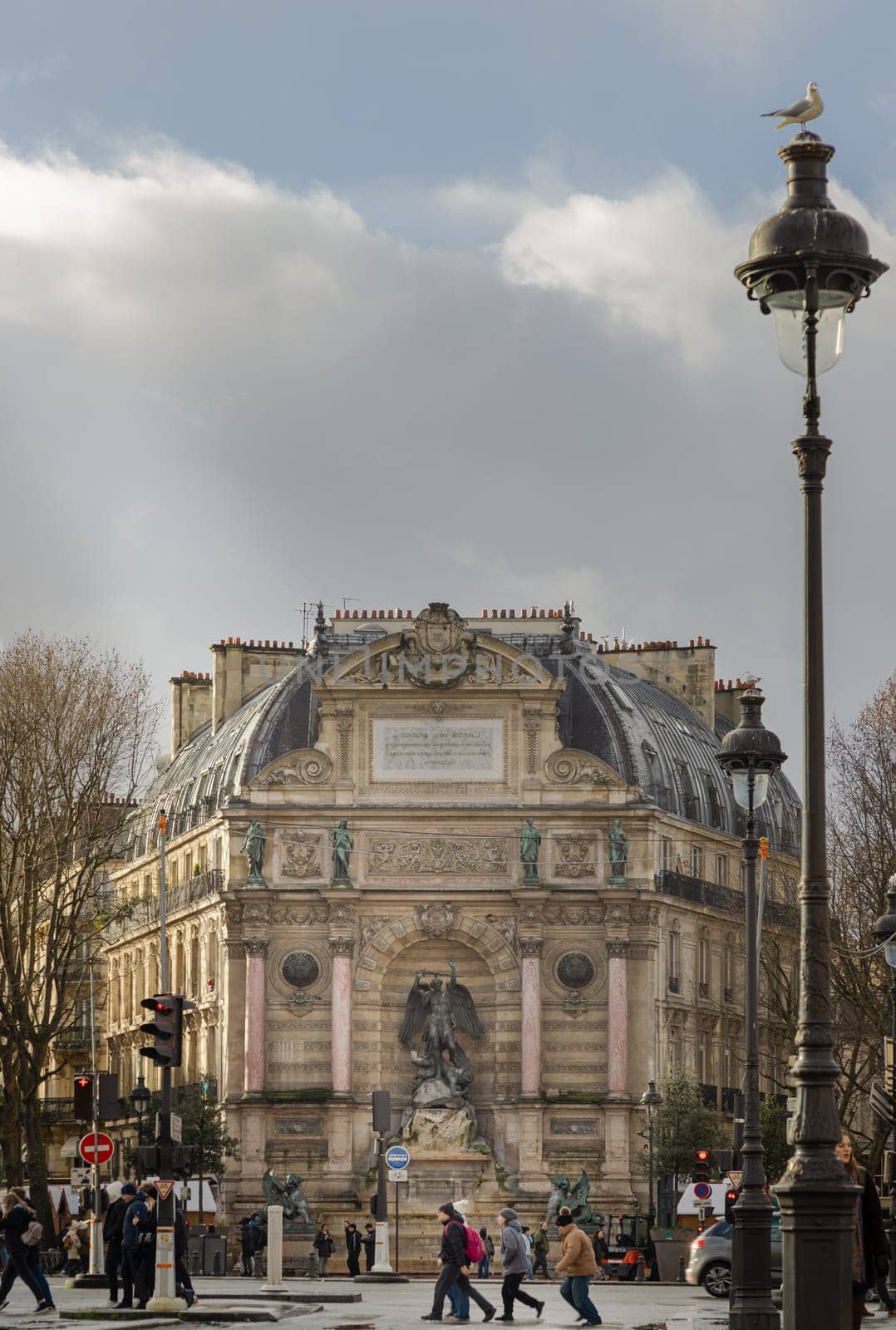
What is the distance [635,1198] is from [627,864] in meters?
10.0

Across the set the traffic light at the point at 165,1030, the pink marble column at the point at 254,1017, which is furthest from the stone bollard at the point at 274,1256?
the pink marble column at the point at 254,1017

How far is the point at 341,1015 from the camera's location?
8075cm

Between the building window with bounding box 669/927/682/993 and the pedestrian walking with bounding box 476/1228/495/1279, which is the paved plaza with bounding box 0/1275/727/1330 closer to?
the pedestrian walking with bounding box 476/1228/495/1279

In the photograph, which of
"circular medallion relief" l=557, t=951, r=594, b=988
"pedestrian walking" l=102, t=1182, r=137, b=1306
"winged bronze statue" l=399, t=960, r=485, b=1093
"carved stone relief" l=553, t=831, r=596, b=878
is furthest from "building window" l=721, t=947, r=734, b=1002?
"pedestrian walking" l=102, t=1182, r=137, b=1306

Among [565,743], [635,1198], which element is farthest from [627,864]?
[635,1198]

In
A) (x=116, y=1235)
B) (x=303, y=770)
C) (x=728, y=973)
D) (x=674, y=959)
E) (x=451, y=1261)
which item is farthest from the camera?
(x=728, y=973)

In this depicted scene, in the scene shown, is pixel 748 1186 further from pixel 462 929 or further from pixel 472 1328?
pixel 462 929

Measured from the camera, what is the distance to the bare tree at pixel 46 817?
60812mm

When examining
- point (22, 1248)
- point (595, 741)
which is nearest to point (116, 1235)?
point (22, 1248)

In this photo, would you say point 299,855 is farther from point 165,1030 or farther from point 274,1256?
point 165,1030

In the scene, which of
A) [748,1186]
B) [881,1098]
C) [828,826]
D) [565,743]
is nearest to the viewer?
[748,1186]

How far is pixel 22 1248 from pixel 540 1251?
36.3m

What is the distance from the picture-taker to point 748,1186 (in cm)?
3195

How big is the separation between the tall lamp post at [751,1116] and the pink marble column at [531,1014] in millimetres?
45199
